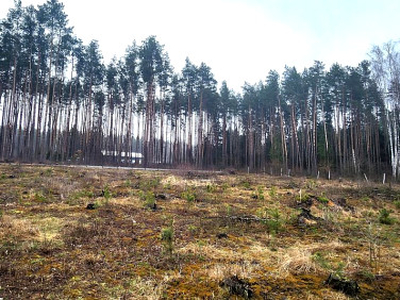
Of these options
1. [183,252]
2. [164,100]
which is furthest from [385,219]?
[164,100]

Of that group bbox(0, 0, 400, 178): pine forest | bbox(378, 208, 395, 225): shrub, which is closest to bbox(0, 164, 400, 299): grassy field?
bbox(378, 208, 395, 225): shrub

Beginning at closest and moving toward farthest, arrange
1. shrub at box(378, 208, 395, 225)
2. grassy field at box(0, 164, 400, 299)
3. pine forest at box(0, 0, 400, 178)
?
grassy field at box(0, 164, 400, 299) < shrub at box(378, 208, 395, 225) < pine forest at box(0, 0, 400, 178)

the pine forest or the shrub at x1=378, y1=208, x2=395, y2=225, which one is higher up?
the pine forest

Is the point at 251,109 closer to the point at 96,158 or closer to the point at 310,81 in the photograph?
the point at 310,81

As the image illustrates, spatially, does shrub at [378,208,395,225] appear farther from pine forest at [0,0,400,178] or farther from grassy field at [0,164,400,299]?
pine forest at [0,0,400,178]

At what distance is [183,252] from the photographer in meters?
4.89

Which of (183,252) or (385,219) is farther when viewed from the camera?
(385,219)

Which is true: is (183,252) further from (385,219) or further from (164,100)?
(164,100)

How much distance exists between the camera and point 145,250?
496 centimetres

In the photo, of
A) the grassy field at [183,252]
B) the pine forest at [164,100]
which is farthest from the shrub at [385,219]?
→ the pine forest at [164,100]

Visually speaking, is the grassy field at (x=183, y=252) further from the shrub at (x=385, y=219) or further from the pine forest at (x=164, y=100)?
the pine forest at (x=164, y=100)

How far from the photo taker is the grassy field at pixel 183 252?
3430mm

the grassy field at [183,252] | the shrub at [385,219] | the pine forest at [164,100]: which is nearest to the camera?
the grassy field at [183,252]

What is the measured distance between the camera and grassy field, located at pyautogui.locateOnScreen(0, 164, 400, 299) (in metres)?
A: 3.43
